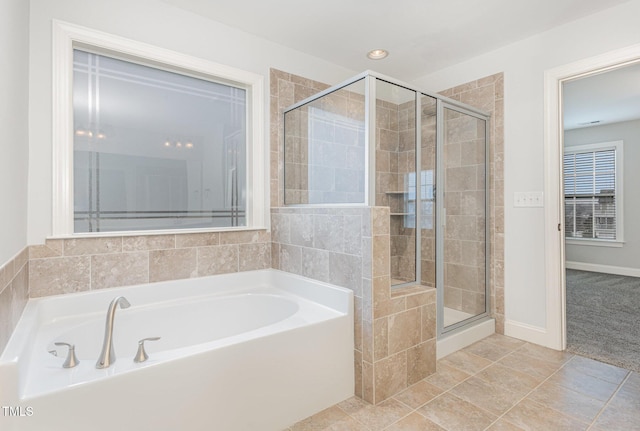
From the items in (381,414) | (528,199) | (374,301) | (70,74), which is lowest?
(381,414)

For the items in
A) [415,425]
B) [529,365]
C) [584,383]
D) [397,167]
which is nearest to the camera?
[415,425]

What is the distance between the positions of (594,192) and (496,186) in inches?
161

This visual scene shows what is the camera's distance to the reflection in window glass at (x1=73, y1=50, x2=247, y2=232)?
2.06m

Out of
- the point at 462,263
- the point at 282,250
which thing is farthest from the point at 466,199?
the point at 282,250

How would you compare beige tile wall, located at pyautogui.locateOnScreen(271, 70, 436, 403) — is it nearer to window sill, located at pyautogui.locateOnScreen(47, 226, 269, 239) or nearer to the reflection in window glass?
window sill, located at pyautogui.locateOnScreen(47, 226, 269, 239)

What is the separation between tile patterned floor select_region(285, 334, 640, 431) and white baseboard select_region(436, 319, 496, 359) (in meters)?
0.09

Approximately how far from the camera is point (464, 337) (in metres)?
2.60

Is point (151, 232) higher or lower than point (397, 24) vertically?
lower

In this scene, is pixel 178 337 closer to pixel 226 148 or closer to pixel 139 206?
pixel 139 206

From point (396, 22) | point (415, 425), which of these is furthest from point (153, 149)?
point (415, 425)

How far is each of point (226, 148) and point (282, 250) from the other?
934 mm

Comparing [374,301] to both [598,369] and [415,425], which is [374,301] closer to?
[415,425]

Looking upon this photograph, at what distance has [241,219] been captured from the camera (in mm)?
2682

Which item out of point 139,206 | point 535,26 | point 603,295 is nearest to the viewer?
point 139,206
